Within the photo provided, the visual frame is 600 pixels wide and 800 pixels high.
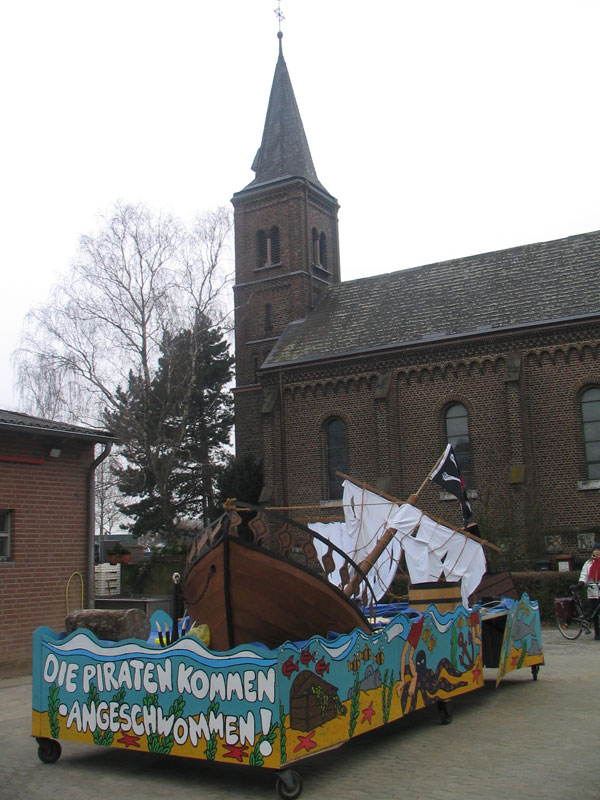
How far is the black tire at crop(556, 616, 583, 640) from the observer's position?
17.1 meters

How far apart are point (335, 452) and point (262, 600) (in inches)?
861

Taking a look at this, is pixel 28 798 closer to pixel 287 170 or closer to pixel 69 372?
pixel 69 372

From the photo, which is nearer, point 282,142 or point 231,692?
point 231,692

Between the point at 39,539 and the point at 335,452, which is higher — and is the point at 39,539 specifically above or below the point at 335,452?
below

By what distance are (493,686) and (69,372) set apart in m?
24.7

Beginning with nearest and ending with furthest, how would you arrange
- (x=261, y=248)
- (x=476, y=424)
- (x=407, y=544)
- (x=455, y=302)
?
(x=407, y=544)
(x=476, y=424)
(x=455, y=302)
(x=261, y=248)

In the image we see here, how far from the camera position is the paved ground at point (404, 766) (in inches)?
258

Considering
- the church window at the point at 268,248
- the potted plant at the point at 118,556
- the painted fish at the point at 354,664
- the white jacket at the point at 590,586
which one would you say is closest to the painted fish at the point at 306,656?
the painted fish at the point at 354,664

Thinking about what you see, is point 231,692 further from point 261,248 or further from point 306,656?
point 261,248

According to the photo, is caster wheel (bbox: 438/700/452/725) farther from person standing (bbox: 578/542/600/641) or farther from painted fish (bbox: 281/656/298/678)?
person standing (bbox: 578/542/600/641)

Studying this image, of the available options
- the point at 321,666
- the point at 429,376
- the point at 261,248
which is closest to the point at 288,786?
the point at 321,666

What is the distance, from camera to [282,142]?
121 ft

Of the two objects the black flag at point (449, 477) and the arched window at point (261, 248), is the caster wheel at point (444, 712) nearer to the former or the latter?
the black flag at point (449, 477)

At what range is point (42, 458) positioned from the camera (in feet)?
46.7
